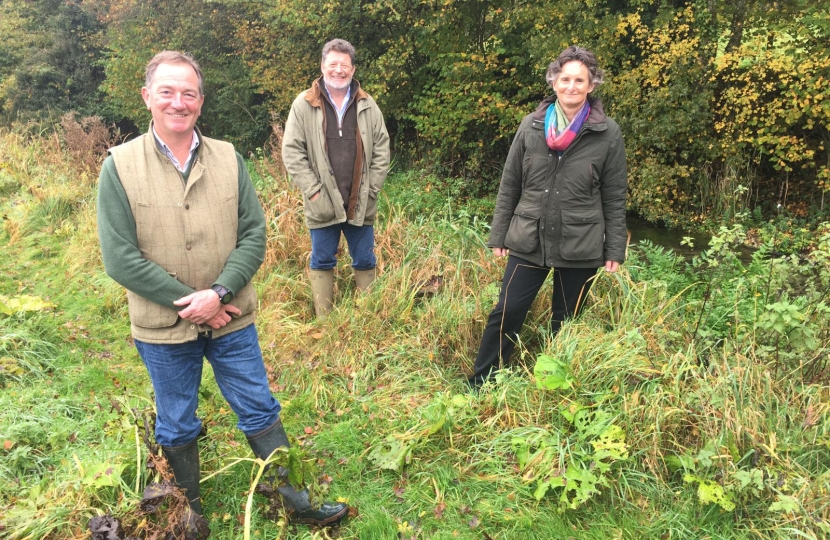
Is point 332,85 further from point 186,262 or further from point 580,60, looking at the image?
point 186,262

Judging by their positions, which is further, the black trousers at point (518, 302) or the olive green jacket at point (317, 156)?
the olive green jacket at point (317, 156)

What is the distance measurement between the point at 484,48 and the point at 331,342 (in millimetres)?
6621

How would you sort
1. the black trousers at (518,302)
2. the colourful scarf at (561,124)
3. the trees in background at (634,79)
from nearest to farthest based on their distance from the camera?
1. the colourful scarf at (561,124)
2. the black trousers at (518,302)
3. the trees in background at (634,79)

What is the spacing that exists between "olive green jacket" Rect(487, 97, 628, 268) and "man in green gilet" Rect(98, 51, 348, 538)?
151 centimetres

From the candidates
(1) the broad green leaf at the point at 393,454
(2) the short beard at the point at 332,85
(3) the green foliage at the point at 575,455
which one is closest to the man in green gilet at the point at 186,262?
(1) the broad green leaf at the point at 393,454

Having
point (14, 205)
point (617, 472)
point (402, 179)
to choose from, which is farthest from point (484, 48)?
point (617, 472)

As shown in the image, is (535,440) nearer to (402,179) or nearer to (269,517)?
(269,517)

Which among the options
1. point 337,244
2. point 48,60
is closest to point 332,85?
point 337,244

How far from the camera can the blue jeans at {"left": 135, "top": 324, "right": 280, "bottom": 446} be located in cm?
223

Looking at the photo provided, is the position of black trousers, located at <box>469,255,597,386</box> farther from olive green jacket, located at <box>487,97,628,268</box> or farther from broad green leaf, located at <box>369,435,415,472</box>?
broad green leaf, located at <box>369,435,415,472</box>

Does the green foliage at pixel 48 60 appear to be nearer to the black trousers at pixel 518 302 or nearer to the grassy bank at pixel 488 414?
the grassy bank at pixel 488 414

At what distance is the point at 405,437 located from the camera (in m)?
2.93

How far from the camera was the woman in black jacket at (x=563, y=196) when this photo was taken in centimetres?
296

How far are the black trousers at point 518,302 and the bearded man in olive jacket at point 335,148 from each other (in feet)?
4.33
